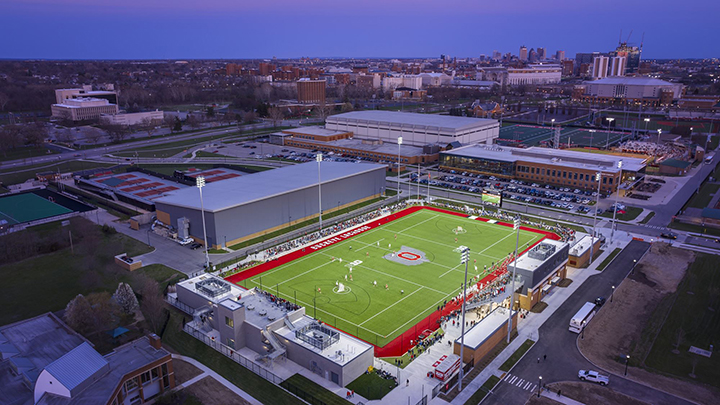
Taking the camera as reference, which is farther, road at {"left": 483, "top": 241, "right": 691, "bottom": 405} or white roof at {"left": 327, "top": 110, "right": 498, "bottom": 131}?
white roof at {"left": 327, "top": 110, "right": 498, "bottom": 131}

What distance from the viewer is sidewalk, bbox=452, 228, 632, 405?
29.4 metres

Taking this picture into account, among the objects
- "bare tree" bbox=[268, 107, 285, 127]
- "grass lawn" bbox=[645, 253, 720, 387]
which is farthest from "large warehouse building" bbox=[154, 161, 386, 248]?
"bare tree" bbox=[268, 107, 285, 127]

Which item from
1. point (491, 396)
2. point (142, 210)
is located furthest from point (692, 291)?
point (142, 210)

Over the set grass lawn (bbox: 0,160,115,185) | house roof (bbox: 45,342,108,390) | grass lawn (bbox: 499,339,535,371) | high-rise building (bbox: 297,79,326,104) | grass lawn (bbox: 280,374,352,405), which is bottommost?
grass lawn (bbox: 280,374,352,405)

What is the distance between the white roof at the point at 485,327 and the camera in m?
31.7

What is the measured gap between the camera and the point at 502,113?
500 feet

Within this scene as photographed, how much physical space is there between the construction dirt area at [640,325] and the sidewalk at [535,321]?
3.13m

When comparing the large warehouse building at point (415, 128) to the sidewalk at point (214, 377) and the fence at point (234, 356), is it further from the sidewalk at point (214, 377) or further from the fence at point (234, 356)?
the sidewalk at point (214, 377)

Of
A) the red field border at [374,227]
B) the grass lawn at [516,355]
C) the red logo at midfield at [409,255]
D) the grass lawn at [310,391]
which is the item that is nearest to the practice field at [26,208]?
the red field border at [374,227]

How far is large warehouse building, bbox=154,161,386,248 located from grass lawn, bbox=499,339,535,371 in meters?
31.8

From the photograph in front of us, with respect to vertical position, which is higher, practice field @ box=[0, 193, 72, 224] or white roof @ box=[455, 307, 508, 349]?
practice field @ box=[0, 193, 72, 224]

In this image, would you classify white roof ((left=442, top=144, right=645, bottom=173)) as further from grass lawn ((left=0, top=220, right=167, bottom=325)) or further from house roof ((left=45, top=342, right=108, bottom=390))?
house roof ((left=45, top=342, right=108, bottom=390))

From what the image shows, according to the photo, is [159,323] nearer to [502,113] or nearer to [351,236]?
[351,236]

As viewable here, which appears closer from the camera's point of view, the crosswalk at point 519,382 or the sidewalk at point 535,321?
the crosswalk at point 519,382
